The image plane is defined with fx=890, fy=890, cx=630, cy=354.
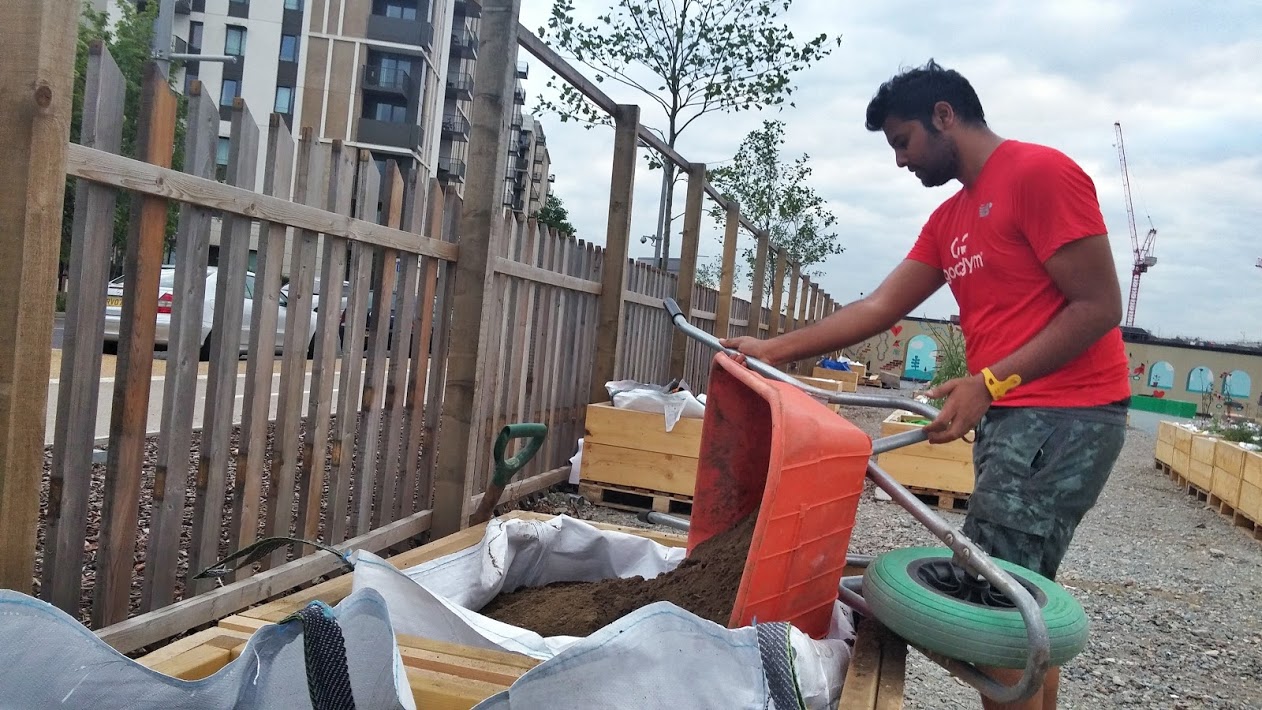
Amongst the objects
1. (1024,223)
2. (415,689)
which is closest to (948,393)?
(1024,223)

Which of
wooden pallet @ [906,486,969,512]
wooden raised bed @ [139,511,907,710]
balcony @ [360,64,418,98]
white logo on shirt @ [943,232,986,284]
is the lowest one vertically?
wooden pallet @ [906,486,969,512]

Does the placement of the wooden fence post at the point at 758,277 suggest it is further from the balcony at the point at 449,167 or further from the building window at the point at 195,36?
the balcony at the point at 449,167

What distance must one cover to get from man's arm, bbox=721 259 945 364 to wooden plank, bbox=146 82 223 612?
159 centimetres

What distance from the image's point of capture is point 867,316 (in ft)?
9.83

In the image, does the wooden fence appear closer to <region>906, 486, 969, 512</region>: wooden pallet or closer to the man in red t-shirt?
the man in red t-shirt

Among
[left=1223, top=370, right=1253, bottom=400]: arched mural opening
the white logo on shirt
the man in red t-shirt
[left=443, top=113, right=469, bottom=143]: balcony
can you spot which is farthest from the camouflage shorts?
[left=443, top=113, right=469, bottom=143]: balcony

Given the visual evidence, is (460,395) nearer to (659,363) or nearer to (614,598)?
(614,598)

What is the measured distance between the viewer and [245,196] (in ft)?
8.50

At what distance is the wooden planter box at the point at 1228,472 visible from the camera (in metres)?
8.40

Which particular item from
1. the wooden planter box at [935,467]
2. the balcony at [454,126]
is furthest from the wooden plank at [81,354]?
the balcony at [454,126]

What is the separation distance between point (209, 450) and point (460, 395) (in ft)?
4.52

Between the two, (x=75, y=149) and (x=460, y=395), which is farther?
(x=460, y=395)

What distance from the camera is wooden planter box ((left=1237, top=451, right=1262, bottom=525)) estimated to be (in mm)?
7762

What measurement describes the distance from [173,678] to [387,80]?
49.5 m
